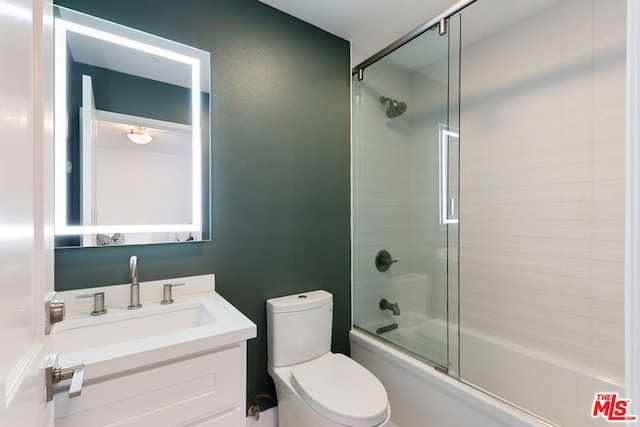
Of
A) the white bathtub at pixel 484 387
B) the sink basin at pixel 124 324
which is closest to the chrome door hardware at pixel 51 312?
the sink basin at pixel 124 324

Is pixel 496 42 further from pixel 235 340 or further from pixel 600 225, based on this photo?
pixel 235 340

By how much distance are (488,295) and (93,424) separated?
2143 mm

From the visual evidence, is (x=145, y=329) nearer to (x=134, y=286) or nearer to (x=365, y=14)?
(x=134, y=286)

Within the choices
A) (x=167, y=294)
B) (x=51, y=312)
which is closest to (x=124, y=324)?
(x=167, y=294)

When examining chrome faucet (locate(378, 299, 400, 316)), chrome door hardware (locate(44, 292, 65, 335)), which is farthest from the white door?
chrome faucet (locate(378, 299, 400, 316))

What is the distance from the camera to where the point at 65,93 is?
119 cm

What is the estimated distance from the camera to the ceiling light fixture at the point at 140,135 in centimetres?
135

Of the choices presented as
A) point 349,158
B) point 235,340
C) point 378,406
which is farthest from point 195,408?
point 349,158

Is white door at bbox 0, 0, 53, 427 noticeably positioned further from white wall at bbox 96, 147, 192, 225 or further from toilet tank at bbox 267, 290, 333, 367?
toilet tank at bbox 267, 290, 333, 367

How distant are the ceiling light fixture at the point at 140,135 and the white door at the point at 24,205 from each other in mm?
815

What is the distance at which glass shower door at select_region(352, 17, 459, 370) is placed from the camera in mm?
1943

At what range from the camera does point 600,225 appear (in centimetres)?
155

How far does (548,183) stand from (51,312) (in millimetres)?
2254

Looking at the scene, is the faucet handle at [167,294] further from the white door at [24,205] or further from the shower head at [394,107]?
the shower head at [394,107]
